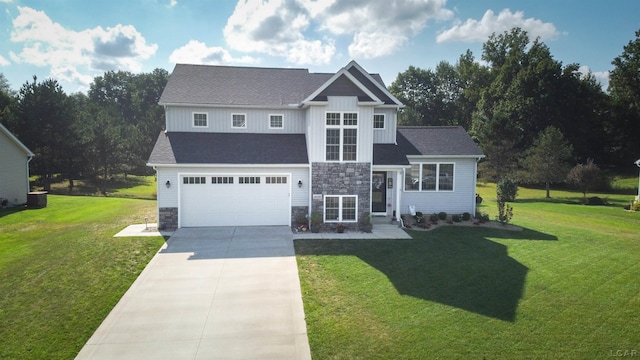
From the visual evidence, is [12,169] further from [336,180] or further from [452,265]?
[452,265]

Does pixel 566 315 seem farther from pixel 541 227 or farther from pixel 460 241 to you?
pixel 541 227

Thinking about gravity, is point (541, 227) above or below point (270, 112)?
below

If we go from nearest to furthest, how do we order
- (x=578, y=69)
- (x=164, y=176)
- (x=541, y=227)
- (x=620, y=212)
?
(x=164, y=176) → (x=541, y=227) → (x=620, y=212) → (x=578, y=69)

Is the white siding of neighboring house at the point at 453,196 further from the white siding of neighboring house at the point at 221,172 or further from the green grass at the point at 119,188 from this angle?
the green grass at the point at 119,188

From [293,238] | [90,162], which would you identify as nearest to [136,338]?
[293,238]

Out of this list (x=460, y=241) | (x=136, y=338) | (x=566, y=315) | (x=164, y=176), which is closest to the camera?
(x=136, y=338)

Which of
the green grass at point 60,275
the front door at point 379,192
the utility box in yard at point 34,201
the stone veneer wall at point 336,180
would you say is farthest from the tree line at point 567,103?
the utility box in yard at point 34,201

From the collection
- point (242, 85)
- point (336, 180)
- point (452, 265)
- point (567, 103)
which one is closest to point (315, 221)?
point (336, 180)
